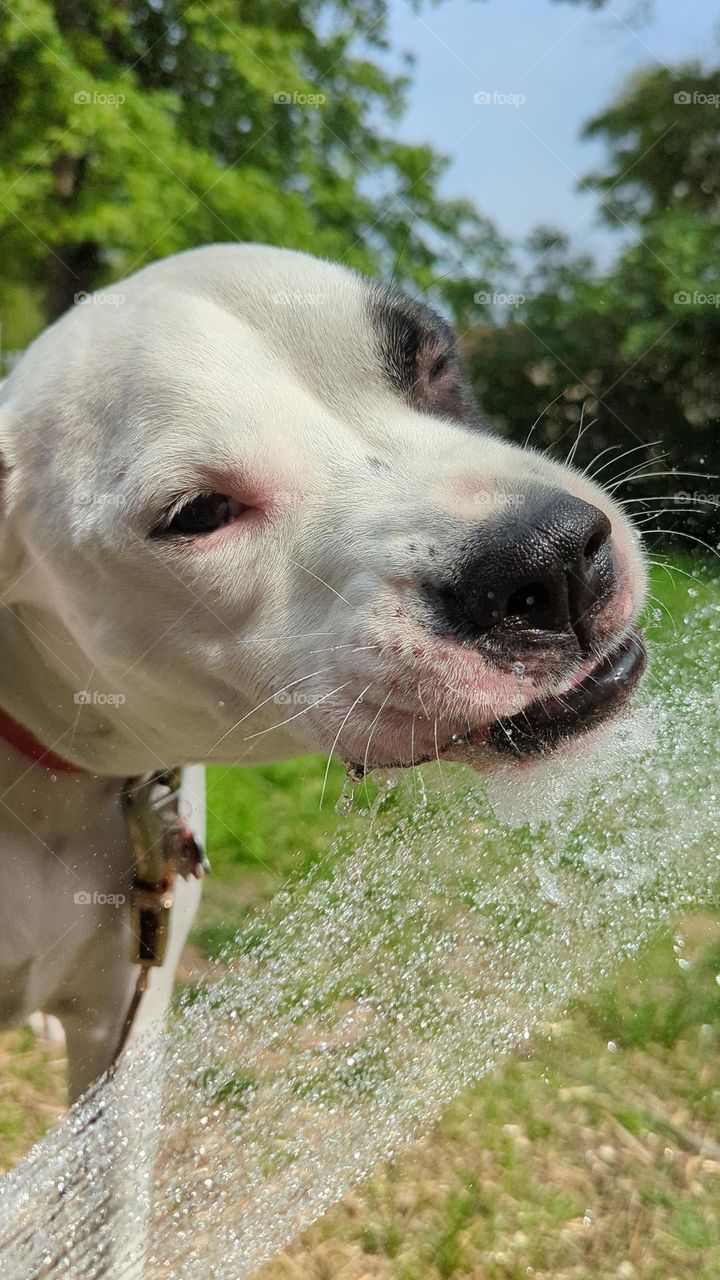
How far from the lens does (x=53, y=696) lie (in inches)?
62.3

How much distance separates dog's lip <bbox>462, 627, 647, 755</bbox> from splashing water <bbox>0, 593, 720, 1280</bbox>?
332 mm

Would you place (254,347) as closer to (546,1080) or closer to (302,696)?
(302,696)

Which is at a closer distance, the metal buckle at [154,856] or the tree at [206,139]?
the metal buckle at [154,856]

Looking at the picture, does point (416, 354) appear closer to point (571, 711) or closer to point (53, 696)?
point (571, 711)

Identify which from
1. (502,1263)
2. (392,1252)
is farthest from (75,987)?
(502,1263)

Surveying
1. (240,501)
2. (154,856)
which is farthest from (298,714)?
(154,856)

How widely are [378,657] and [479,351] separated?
2.52 metres
